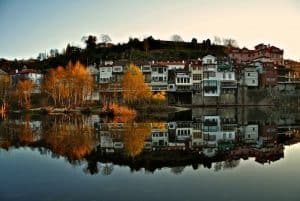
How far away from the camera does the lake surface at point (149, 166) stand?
41.1 ft

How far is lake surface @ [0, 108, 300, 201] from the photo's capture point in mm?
12531

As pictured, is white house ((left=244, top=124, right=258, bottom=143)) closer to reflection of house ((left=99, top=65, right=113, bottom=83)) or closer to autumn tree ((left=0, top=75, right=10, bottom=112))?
autumn tree ((left=0, top=75, right=10, bottom=112))

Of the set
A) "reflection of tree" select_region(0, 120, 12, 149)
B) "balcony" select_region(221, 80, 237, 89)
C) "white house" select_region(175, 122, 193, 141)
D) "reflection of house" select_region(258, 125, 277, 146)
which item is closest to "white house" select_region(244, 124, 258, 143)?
"reflection of house" select_region(258, 125, 277, 146)

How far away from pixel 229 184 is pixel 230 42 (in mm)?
114328

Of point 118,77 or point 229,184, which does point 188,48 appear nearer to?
point 118,77

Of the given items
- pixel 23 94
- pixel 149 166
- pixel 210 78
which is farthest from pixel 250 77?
pixel 149 166

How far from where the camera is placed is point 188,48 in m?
114

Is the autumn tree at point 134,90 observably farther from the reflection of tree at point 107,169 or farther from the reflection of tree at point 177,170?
the reflection of tree at point 177,170

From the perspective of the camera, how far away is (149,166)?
17.1m

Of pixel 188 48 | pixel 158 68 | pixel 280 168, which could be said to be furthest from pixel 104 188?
pixel 188 48

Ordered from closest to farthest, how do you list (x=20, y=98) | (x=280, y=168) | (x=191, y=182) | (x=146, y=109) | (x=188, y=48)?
(x=191, y=182)
(x=280, y=168)
(x=146, y=109)
(x=20, y=98)
(x=188, y=48)

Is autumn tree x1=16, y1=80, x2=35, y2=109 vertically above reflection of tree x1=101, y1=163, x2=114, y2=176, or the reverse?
autumn tree x1=16, y1=80, x2=35, y2=109

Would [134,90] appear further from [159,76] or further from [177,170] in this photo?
[177,170]

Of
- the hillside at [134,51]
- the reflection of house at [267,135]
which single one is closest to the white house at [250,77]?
the hillside at [134,51]
